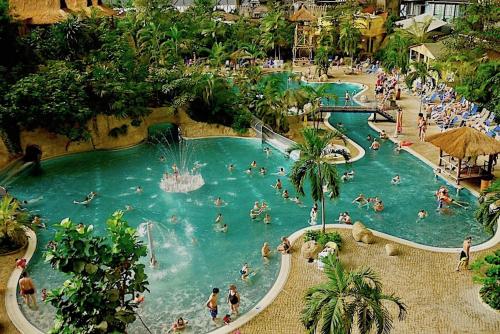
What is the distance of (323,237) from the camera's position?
1680 cm

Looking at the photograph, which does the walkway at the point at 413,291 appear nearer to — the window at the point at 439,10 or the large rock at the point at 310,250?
the large rock at the point at 310,250

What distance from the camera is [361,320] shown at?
970 centimetres

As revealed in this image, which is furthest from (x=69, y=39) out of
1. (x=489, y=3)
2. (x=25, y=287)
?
(x=489, y=3)

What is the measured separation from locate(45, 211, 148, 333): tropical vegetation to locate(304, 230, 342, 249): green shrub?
768cm

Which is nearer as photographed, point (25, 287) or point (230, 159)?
point (25, 287)

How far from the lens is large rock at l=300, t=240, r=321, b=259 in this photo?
16.2 m

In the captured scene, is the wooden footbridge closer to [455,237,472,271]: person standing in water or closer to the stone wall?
the stone wall

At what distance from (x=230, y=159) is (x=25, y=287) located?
13.3 metres

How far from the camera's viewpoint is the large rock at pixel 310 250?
1617 cm

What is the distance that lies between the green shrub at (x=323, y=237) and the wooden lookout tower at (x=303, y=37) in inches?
1310

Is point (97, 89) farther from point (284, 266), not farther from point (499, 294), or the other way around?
point (499, 294)

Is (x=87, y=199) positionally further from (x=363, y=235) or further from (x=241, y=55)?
(x=241, y=55)

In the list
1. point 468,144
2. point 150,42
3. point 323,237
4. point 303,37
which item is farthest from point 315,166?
point 303,37

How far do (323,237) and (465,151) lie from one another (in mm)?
7269
